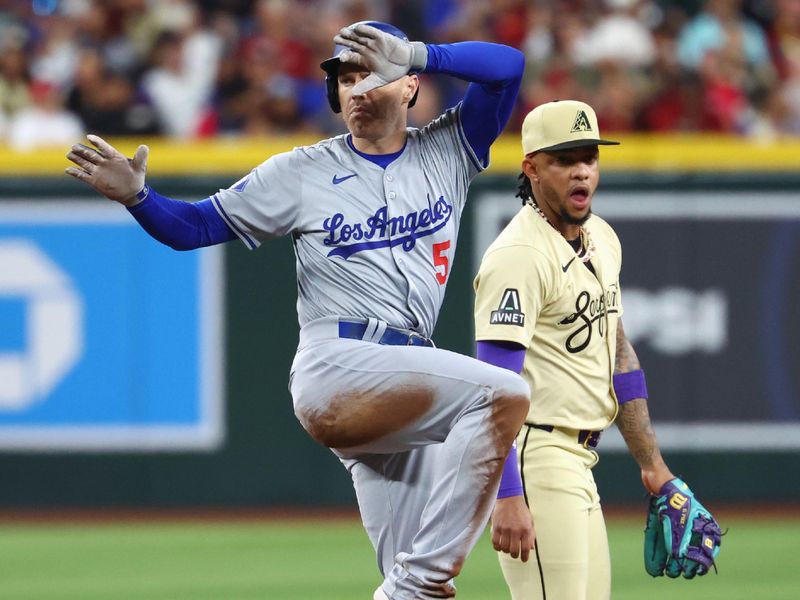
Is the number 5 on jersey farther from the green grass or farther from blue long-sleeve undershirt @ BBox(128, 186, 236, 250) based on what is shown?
the green grass

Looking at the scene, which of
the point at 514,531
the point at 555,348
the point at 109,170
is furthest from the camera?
the point at 555,348

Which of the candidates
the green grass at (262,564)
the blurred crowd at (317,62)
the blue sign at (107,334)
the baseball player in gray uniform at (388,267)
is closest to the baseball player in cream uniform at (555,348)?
the baseball player in gray uniform at (388,267)

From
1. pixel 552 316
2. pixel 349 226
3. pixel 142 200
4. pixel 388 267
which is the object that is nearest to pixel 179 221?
pixel 142 200

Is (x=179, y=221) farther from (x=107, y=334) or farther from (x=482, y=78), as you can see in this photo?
(x=107, y=334)

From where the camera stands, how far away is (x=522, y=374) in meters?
4.54

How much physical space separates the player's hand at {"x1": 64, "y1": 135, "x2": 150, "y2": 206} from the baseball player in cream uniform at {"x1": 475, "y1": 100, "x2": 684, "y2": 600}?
1071 mm

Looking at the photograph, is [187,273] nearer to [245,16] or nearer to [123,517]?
[123,517]

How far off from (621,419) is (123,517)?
19.9ft

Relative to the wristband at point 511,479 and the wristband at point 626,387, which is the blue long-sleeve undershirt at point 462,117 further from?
the wristband at point 511,479

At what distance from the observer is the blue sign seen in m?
10.1

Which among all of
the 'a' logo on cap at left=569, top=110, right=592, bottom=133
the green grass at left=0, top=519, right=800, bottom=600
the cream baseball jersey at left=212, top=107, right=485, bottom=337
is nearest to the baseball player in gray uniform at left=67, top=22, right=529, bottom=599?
the cream baseball jersey at left=212, top=107, right=485, bottom=337

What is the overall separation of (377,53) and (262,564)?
15.9ft

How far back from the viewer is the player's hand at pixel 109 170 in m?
4.29

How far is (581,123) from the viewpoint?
448 centimetres
